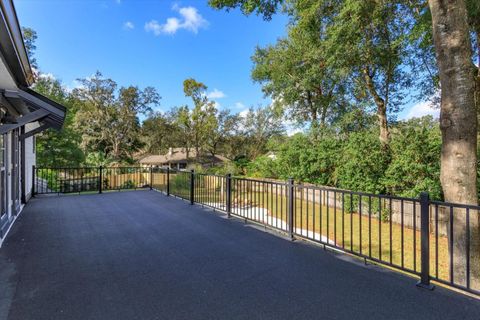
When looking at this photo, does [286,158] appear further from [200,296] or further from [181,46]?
[181,46]

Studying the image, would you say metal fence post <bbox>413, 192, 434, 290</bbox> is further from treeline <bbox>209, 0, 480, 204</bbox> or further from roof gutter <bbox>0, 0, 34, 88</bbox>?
roof gutter <bbox>0, 0, 34, 88</bbox>

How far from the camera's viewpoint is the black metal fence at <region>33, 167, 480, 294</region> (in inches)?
92.2

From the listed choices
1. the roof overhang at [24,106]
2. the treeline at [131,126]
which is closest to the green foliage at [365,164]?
the roof overhang at [24,106]

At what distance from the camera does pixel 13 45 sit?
7.14 ft

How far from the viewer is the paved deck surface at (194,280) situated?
6.22 ft

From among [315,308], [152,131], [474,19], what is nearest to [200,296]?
[315,308]

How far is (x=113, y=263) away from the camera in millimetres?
2799

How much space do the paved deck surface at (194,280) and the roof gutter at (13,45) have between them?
2.06 m

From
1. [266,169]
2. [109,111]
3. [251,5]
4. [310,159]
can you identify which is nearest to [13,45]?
[251,5]

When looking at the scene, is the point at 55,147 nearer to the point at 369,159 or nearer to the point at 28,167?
the point at 28,167

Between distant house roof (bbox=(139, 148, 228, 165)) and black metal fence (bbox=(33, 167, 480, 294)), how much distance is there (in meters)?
18.9

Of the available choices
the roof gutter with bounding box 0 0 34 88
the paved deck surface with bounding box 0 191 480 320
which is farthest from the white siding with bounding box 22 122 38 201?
the roof gutter with bounding box 0 0 34 88

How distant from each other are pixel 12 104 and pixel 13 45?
2.36m

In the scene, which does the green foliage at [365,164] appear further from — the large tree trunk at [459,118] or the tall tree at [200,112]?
the tall tree at [200,112]
